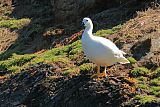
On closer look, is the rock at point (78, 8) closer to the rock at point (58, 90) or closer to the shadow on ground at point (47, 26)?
the shadow on ground at point (47, 26)

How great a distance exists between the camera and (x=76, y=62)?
23.1 m

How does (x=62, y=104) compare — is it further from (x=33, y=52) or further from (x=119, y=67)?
(x=33, y=52)

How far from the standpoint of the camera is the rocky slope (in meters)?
18.7

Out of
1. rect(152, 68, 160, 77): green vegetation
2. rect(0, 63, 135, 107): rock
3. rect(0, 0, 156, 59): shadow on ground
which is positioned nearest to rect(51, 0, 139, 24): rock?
rect(0, 0, 156, 59): shadow on ground

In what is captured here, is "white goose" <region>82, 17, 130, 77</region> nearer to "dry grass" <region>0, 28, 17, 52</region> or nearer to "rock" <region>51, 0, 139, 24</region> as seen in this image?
"rock" <region>51, 0, 139, 24</region>

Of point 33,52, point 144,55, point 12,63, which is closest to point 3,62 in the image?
point 12,63

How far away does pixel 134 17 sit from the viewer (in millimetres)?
26312

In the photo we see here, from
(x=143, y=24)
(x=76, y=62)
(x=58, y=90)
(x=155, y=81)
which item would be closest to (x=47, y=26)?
(x=143, y=24)

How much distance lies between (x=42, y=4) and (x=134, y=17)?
12760 mm

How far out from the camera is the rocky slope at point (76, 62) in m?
18.7

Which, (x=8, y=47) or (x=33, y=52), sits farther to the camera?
(x=8, y=47)

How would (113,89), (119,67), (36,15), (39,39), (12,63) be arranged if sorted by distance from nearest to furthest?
(113,89)
(119,67)
(12,63)
(39,39)
(36,15)

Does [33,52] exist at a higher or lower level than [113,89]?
higher

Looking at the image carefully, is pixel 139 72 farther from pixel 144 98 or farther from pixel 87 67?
pixel 144 98
